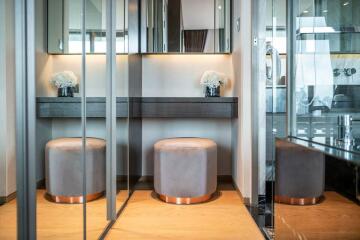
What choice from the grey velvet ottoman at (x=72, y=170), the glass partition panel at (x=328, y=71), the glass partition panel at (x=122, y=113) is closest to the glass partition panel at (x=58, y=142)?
the grey velvet ottoman at (x=72, y=170)

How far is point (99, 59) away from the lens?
6.64ft

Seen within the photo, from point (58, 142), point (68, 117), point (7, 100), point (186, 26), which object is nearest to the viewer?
point (7, 100)

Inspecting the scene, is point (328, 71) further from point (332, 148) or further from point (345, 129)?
point (332, 148)

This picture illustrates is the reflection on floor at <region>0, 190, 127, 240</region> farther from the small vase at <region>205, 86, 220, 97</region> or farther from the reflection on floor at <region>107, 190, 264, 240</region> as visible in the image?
the small vase at <region>205, 86, 220, 97</region>

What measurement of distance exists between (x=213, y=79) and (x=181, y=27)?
27.5 inches

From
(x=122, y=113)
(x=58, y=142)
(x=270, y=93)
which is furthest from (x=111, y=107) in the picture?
(x=270, y=93)

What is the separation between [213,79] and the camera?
10.9 ft

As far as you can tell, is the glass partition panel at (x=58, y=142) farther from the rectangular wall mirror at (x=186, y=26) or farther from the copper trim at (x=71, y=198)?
the rectangular wall mirror at (x=186, y=26)

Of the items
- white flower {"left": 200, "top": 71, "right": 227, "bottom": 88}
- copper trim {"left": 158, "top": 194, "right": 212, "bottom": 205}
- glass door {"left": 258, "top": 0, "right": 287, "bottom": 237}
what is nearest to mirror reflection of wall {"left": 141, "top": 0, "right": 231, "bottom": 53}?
white flower {"left": 200, "top": 71, "right": 227, "bottom": 88}

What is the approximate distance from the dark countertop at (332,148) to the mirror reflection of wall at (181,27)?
2.20 meters

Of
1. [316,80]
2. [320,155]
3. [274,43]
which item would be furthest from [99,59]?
[320,155]

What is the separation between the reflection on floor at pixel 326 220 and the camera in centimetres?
94

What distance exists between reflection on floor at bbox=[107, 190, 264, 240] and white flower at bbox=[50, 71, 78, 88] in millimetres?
1027

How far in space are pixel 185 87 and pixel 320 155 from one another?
254 cm
